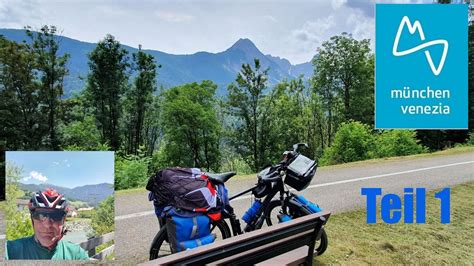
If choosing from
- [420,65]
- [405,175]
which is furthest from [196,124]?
[420,65]

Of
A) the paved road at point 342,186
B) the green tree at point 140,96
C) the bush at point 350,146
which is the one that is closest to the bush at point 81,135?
the green tree at point 140,96

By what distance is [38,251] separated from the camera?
12.2 ft

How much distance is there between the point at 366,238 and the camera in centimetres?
456

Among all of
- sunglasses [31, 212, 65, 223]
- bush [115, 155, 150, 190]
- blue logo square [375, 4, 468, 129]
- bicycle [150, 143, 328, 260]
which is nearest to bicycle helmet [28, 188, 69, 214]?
sunglasses [31, 212, 65, 223]

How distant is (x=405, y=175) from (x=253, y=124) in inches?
696

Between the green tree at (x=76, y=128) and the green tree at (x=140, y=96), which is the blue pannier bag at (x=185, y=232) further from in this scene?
the green tree at (x=140, y=96)

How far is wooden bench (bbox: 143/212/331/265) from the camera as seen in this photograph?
2178mm

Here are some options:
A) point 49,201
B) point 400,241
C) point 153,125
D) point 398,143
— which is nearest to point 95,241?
point 49,201

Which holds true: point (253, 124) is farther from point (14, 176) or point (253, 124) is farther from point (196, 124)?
point (14, 176)

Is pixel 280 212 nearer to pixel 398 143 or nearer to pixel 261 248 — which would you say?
pixel 261 248

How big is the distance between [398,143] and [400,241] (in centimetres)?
901

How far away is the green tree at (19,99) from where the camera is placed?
16.8 metres

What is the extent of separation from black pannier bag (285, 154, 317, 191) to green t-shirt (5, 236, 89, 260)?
75.1 inches

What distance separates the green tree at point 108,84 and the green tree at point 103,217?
1979cm
